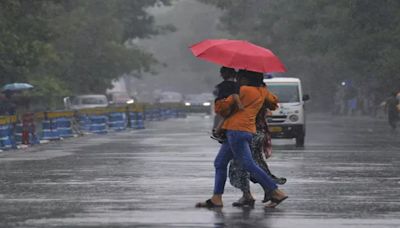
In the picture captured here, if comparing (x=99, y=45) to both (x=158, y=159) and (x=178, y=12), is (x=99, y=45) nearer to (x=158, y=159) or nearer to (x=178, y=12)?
(x=158, y=159)

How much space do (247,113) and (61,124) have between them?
1132 inches

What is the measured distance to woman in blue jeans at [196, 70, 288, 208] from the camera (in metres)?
15.5

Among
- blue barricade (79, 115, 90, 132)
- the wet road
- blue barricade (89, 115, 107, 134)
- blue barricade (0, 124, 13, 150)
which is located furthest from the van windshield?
blue barricade (79, 115, 90, 132)

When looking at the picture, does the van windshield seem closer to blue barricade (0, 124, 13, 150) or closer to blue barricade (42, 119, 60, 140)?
blue barricade (0, 124, 13, 150)

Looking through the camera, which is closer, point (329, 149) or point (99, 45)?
Answer: point (329, 149)

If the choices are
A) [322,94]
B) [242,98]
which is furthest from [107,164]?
[322,94]

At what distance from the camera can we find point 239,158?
15570mm

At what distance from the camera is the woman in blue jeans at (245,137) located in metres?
15.5

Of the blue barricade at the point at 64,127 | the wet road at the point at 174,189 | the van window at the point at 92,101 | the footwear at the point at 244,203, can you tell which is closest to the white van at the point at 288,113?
the wet road at the point at 174,189

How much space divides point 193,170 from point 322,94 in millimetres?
80303

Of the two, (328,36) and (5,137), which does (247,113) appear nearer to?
(5,137)

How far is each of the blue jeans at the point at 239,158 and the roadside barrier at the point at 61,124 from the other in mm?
19050

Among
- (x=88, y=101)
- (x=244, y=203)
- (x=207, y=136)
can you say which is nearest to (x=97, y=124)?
(x=207, y=136)

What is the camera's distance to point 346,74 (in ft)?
285
